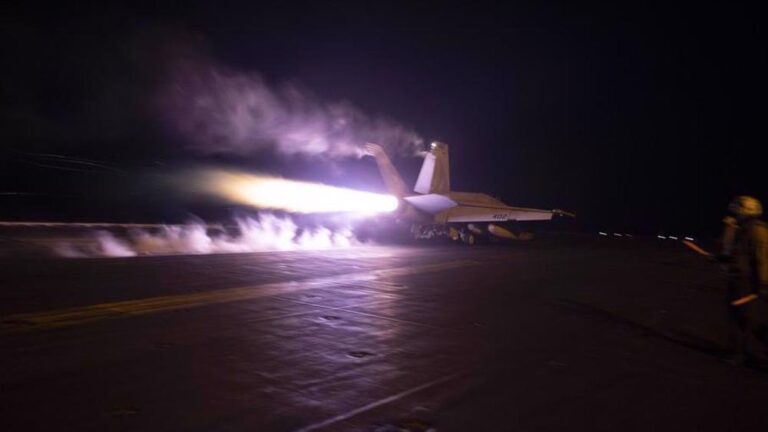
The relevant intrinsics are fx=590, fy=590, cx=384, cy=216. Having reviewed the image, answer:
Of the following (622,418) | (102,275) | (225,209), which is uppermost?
(225,209)

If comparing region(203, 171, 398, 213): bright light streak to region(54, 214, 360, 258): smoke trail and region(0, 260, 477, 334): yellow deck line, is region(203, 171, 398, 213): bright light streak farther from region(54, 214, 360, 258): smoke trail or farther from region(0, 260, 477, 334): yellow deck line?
region(0, 260, 477, 334): yellow deck line

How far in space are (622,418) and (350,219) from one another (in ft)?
95.9

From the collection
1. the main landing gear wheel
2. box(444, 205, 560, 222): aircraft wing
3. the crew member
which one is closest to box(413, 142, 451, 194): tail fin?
box(444, 205, 560, 222): aircraft wing

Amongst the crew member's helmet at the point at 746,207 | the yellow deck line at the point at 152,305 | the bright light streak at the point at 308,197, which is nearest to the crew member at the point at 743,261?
the crew member's helmet at the point at 746,207

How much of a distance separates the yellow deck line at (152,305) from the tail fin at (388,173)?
14.2 meters

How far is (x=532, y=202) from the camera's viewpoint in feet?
199

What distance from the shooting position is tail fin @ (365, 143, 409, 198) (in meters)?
28.8

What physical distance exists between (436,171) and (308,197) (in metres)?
7.45

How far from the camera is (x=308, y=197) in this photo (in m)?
27.2

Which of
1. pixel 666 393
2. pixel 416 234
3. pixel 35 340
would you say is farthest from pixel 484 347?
pixel 416 234

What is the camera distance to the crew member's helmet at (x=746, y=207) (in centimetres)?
729

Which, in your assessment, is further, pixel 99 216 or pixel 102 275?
pixel 99 216

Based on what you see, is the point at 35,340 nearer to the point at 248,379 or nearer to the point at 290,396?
the point at 248,379

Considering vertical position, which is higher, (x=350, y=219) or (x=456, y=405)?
(x=350, y=219)
